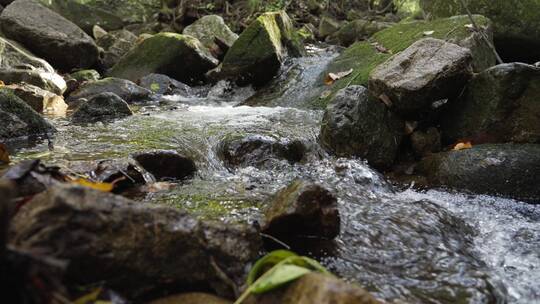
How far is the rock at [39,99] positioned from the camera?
19.3 ft

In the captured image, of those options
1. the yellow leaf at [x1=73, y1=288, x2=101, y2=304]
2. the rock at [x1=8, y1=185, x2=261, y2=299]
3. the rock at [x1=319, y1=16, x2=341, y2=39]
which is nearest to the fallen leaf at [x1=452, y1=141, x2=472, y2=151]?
the rock at [x1=8, y1=185, x2=261, y2=299]

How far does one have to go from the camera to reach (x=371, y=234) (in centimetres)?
277

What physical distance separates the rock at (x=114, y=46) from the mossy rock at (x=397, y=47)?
581cm

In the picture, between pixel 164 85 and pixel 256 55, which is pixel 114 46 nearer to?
pixel 164 85

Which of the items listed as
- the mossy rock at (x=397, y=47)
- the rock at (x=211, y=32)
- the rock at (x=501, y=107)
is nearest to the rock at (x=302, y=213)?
the rock at (x=501, y=107)

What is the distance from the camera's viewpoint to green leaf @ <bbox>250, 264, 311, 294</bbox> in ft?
5.05

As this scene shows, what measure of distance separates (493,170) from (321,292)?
9.62ft

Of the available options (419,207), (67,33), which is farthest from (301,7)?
(419,207)

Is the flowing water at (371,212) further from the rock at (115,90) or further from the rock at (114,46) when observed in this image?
the rock at (114,46)

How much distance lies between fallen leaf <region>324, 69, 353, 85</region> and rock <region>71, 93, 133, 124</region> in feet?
10.3

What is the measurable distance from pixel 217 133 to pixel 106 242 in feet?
11.3

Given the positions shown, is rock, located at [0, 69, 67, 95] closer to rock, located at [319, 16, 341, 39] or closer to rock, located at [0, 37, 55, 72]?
rock, located at [0, 37, 55, 72]

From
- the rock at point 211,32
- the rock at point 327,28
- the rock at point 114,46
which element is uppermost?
the rock at point 211,32

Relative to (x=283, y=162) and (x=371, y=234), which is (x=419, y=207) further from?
(x=283, y=162)
